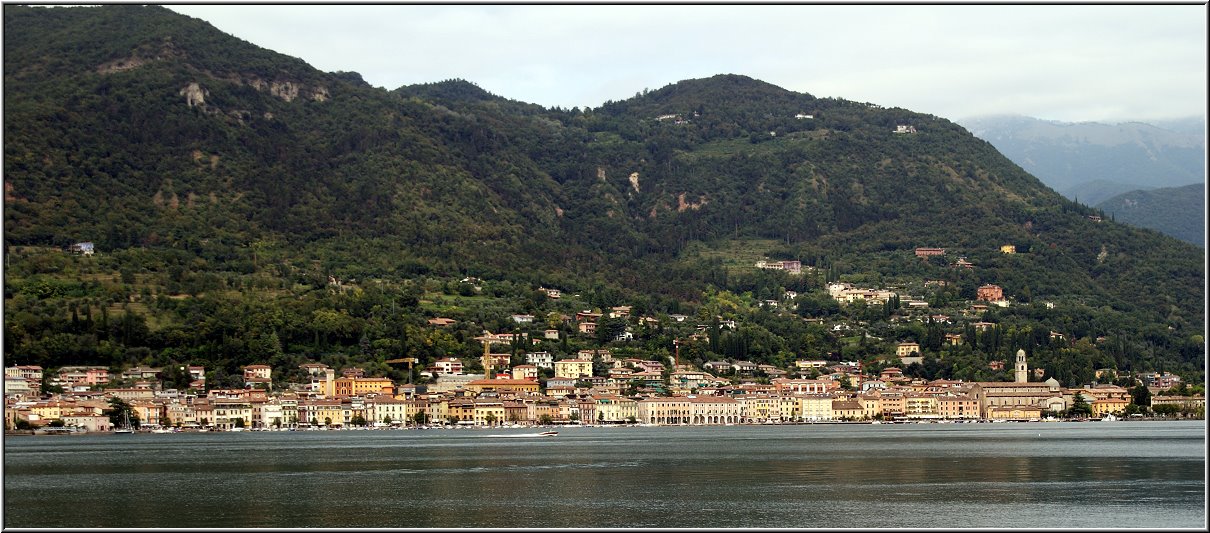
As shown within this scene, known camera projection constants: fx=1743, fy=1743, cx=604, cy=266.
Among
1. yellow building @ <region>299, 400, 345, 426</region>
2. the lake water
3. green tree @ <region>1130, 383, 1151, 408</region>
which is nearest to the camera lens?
the lake water

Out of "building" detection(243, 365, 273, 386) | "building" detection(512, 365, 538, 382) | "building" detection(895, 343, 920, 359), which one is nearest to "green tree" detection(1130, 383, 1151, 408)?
"building" detection(895, 343, 920, 359)

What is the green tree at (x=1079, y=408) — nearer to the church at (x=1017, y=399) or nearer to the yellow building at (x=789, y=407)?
the church at (x=1017, y=399)

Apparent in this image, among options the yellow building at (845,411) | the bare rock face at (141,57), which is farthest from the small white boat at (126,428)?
the bare rock face at (141,57)

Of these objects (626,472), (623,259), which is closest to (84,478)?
(626,472)

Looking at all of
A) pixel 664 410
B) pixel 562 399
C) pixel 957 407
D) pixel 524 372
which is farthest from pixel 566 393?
pixel 957 407

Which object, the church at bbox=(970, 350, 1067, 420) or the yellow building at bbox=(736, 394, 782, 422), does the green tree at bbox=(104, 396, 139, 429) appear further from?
the church at bbox=(970, 350, 1067, 420)

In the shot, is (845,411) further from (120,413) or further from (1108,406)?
(120,413)
